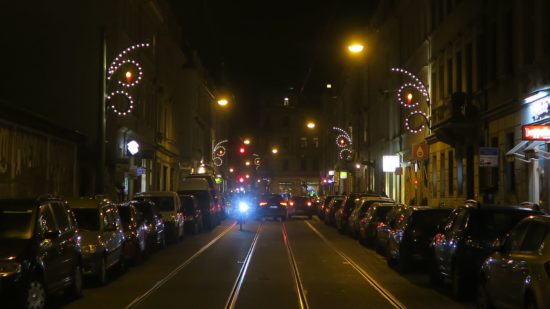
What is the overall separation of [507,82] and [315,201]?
35396 mm

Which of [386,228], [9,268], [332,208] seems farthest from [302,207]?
[9,268]

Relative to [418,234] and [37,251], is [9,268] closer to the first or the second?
[37,251]

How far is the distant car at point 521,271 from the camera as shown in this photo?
8.90 metres

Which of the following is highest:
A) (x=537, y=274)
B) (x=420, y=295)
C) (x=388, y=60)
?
(x=388, y=60)

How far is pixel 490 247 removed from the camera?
13.4 metres

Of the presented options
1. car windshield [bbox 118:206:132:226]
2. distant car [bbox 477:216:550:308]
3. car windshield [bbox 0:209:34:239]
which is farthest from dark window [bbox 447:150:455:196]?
car windshield [bbox 0:209:34:239]

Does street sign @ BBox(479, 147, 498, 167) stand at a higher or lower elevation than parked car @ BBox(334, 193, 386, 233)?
higher

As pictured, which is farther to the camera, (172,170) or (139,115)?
(172,170)

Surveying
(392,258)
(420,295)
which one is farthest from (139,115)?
(420,295)

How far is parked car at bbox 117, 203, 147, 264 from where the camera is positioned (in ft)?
62.1

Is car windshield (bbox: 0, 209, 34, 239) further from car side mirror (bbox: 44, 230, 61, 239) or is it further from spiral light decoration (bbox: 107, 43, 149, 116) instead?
spiral light decoration (bbox: 107, 43, 149, 116)

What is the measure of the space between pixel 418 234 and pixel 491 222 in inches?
166

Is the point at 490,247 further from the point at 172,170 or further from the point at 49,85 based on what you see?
the point at 172,170

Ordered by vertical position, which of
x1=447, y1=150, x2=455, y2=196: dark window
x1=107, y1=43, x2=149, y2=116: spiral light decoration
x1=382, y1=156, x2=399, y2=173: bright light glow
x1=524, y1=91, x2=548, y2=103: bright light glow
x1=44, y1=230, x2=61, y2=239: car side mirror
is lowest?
x1=44, y1=230, x2=61, y2=239: car side mirror
